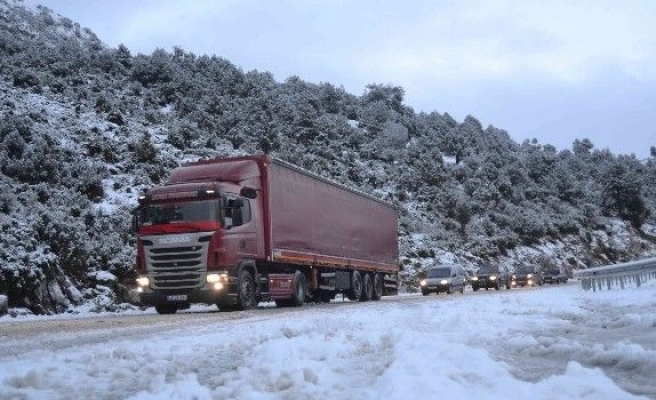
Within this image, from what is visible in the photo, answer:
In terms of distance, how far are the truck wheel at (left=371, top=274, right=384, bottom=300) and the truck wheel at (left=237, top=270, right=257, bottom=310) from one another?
32.7 ft

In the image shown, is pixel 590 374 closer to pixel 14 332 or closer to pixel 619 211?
pixel 14 332

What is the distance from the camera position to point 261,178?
20.5 metres

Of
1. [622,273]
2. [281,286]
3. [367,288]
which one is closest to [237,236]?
[281,286]

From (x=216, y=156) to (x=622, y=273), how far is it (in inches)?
1048

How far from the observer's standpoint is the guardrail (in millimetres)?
23000

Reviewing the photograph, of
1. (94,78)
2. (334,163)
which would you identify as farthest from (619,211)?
(94,78)

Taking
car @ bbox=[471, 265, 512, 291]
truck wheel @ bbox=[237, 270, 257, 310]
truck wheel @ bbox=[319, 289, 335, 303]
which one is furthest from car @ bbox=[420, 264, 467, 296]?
truck wheel @ bbox=[237, 270, 257, 310]

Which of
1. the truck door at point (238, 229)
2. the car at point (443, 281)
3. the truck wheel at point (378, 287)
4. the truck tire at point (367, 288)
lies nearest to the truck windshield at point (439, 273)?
the car at point (443, 281)

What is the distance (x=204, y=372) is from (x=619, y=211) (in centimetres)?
8173

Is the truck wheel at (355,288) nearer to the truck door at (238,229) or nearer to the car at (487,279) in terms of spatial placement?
the truck door at (238,229)

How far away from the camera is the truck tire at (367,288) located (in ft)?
92.2

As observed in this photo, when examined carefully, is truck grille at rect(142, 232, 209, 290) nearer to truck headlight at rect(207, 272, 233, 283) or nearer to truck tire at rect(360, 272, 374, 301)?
truck headlight at rect(207, 272, 233, 283)

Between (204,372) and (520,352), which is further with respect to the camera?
(520,352)

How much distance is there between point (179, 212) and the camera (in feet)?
61.6
